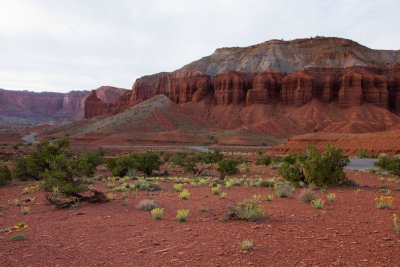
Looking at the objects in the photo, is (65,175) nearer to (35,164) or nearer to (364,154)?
(35,164)

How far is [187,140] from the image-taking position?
8144 cm

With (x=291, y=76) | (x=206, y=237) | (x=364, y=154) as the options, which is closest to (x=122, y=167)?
(x=206, y=237)

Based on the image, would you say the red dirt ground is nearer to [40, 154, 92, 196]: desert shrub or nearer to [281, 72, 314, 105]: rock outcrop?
[40, 154, 92, 196]: desert shrub

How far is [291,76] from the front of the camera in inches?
4099

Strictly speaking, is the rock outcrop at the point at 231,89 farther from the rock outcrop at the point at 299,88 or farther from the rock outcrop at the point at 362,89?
the rock outcrop at the point at 362,89

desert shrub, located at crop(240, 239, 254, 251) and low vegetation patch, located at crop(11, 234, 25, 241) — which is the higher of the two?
desert shrub, located at crop(240, 239, 254, 251)

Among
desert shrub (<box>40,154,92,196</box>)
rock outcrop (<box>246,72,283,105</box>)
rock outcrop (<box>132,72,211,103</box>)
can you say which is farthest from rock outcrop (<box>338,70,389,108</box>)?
desert shrub (<box>40,154,92,196</box>)

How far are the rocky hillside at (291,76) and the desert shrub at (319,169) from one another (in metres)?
86.7

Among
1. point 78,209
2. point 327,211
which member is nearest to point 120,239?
point 78,209

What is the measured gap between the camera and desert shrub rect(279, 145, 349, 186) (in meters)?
15.5

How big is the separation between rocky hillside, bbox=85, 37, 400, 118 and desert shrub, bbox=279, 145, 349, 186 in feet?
284

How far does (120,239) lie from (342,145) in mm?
47715

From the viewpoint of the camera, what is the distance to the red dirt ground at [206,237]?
6.25 meters

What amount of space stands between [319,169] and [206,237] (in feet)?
30.8
